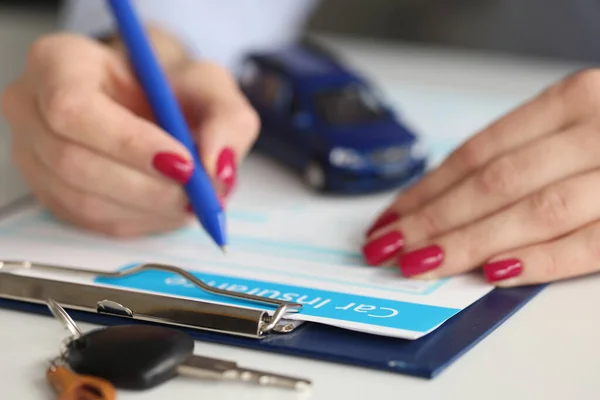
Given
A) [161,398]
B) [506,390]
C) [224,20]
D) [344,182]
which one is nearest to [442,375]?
[506,390]

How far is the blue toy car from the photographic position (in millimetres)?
696

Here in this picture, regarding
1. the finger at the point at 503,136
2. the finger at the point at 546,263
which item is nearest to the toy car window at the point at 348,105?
the finger at the point at 503,136

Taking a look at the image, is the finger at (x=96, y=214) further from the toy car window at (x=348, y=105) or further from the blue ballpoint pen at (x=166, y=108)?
the toy car window at (x=348, y=105)

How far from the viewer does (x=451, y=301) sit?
1.61ft

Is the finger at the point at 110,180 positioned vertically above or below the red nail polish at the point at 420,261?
above

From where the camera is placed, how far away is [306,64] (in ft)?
2.70

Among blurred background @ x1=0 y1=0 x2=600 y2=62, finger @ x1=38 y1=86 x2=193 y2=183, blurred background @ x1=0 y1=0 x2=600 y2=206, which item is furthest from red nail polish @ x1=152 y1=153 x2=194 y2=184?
blurred background @ x1=0 y1=0 x2=600 y2=62

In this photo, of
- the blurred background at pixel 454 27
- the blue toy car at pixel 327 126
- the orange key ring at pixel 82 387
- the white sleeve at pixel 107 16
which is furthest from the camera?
the blurred background at pixel 454 27

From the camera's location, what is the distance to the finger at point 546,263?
519 mm

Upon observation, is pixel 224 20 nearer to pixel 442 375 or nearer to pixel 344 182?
pixel 344 182

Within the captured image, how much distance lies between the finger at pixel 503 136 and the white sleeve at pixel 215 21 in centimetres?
39

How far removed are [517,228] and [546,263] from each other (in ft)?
0.11

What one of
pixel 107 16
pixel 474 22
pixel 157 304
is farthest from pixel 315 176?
pixel 474 22

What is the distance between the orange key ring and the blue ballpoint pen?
17cm
